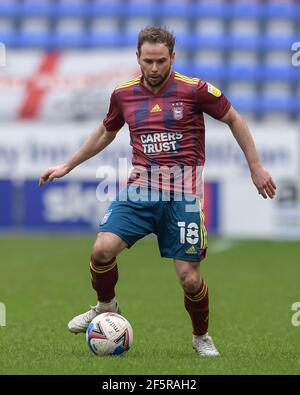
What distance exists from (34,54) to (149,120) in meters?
19.4

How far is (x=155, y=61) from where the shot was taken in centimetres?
612

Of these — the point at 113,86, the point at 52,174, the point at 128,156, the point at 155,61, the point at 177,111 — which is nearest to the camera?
the point at 155,61

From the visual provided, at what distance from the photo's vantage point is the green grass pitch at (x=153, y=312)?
5.91m

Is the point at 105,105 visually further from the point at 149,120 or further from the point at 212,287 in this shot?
the point at 149,120

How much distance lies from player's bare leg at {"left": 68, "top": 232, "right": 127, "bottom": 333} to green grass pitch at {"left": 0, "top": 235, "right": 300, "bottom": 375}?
0.71 ft

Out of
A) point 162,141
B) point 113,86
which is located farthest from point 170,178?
point 113,86

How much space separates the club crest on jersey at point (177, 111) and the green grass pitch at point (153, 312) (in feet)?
5.10

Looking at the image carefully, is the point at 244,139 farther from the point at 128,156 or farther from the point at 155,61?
the point at 128,156

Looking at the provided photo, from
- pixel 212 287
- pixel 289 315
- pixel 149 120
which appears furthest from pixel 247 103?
pixel 149 120

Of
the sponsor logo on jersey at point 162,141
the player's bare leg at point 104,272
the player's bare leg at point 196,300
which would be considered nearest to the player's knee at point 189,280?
the player's bare leg at point 196,300

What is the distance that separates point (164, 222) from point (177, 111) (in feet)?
2.40

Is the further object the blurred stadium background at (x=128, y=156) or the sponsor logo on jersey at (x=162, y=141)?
the blurred stadium background at (x=128, y=156)

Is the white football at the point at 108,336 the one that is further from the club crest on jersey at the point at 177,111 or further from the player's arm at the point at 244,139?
the club crest on jersey at the point at 177,111

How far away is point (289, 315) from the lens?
28.7ft
